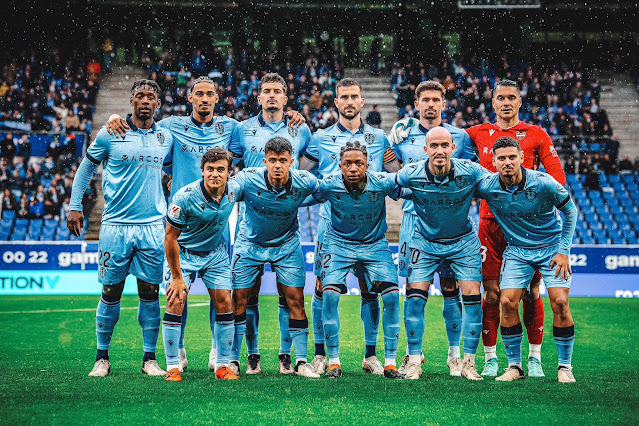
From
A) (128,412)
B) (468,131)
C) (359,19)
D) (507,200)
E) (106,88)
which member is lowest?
(128,412)

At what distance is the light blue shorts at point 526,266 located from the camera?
19.8 ft

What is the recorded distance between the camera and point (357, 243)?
6262 millimetres

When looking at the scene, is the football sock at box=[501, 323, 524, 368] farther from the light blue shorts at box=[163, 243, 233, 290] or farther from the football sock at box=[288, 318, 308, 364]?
the light blue shorts at box=[163, 243, 233, 290]

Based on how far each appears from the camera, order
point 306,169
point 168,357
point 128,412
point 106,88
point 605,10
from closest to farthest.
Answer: point 128,412 → point 168,357 → point 306,169 → point 106,88 → point 605,10

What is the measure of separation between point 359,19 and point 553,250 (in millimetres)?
21191

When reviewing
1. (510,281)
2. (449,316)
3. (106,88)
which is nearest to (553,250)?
(510,281)

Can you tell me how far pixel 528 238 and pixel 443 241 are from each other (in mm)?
657

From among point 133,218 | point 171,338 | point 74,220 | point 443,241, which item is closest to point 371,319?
point 443,241

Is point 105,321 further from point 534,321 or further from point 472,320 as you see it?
point 534,321

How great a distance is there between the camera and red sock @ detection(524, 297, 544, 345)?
6508 millimetres

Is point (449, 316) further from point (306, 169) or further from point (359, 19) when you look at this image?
point (359, 19)

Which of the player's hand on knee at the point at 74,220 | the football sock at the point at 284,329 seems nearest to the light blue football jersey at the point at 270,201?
the football sock at the point at 284,329

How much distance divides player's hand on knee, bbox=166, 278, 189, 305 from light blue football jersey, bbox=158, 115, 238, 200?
45.8 inches

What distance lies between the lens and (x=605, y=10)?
25.9 meters
